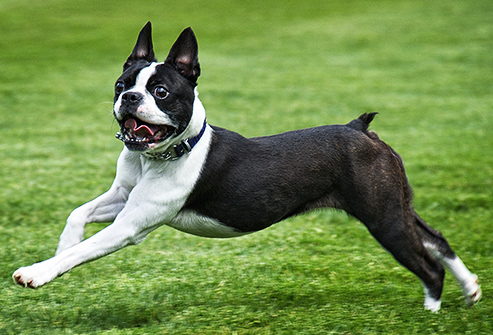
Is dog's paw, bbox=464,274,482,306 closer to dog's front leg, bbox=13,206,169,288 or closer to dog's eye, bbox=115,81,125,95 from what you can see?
dog's front leg, bbox=13,206,169,288

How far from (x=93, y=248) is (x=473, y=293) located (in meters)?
2.90

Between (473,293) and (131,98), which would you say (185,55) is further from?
(473,293)

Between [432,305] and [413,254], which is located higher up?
[413,254]

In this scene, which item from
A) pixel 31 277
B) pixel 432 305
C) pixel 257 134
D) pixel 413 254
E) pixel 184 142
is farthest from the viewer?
pixel 257 134

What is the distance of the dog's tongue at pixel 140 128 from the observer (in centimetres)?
442

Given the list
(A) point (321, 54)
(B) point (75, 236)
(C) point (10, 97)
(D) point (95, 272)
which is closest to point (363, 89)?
(A) point (321, 54)

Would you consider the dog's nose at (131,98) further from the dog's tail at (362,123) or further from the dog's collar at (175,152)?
the dog's tail at (362,123)

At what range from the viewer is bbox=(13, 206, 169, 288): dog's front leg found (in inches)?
169

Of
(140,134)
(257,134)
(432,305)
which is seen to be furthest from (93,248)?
(257,134)

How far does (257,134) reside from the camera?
40.2ft

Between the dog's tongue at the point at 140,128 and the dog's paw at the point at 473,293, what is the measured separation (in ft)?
9.01

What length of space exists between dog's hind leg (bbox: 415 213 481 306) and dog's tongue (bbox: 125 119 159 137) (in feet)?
7.32

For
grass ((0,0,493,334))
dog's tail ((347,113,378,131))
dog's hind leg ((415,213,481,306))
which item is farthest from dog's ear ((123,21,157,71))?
dog's hind leg ((415,213,481,306))

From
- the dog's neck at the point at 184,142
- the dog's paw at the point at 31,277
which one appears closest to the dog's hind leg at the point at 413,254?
the dog's neck at the point at 184,142
